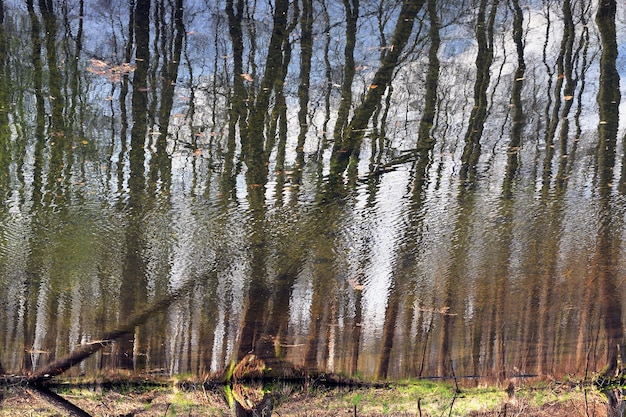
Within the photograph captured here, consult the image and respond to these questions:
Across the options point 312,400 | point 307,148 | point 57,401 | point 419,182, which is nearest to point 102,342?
point 57,401

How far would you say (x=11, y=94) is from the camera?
259 centimetres

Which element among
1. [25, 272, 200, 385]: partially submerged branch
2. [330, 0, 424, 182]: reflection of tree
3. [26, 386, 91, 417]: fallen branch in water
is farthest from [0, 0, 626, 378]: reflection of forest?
[26, 386, 91, 417]: fallen branch in water

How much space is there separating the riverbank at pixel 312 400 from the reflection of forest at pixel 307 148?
2279 mm

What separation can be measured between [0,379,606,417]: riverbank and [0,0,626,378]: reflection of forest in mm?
2279

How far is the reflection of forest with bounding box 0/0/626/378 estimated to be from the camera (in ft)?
8.24

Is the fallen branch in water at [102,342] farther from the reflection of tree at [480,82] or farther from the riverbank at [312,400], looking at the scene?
the reflection of tree at [480,82]

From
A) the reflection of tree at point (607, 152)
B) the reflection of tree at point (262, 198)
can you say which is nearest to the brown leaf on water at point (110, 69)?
the reflection of tree at point (262, 198)

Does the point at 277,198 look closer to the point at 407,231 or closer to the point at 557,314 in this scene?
the point at 407,231

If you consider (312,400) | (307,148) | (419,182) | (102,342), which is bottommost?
(312,400)

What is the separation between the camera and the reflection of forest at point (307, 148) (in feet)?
8.24

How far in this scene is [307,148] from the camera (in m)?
3.02

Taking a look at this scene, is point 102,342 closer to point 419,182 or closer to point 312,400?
point 312,400

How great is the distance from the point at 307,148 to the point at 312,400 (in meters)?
5.11

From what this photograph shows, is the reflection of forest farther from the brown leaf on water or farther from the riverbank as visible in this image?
the riverbank
